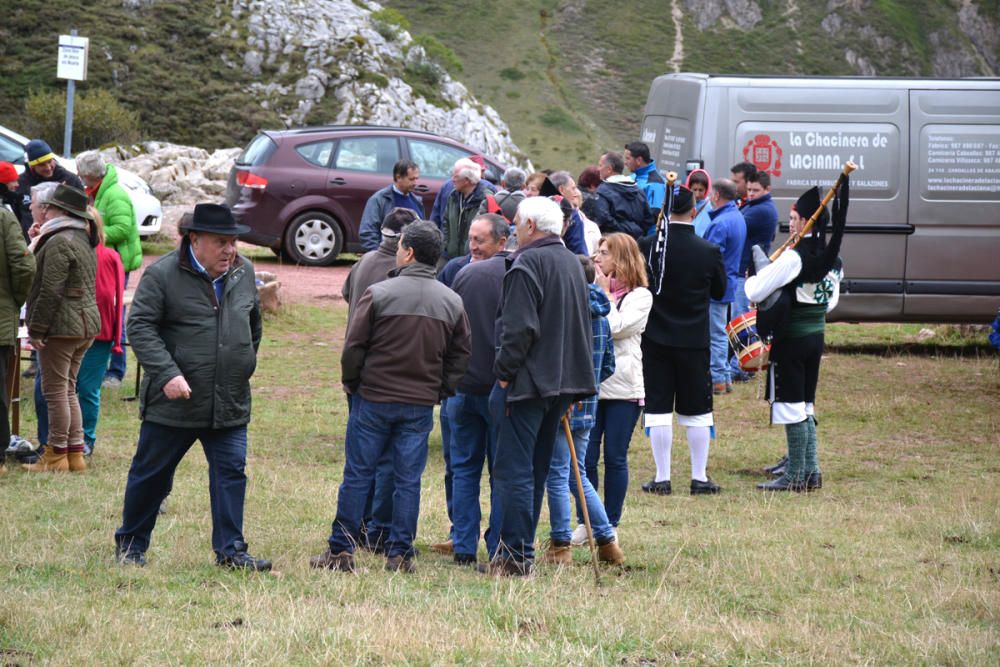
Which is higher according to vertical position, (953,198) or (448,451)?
(953,198)

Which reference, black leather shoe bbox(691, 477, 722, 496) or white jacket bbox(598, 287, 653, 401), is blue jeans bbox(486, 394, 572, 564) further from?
black leather shoe bbox(691, 477, 722, 496)

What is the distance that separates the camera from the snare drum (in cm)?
914

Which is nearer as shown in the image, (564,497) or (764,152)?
(564,497)

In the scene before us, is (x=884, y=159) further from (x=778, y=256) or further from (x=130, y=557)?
(x=130, y=557)

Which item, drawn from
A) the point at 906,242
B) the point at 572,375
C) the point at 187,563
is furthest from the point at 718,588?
the point at 906,242

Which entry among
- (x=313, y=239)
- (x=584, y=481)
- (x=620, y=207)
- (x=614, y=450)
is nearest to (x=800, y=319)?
(x=614, y=450)

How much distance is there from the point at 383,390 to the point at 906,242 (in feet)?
28.2

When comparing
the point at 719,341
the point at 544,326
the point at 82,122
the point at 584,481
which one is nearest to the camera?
the point at 544,326

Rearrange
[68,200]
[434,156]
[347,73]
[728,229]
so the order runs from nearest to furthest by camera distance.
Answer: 1. [68,200]
2. [728,229]
3. [434,156]
4. [347,73]

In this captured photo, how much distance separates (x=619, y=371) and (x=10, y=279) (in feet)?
12.7

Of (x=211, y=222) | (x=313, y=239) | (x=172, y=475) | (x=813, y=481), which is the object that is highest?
(x=313, y=239)

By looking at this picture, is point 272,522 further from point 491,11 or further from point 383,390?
point 491,11

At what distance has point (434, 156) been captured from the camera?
1853cm

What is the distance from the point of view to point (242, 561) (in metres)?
5.96
